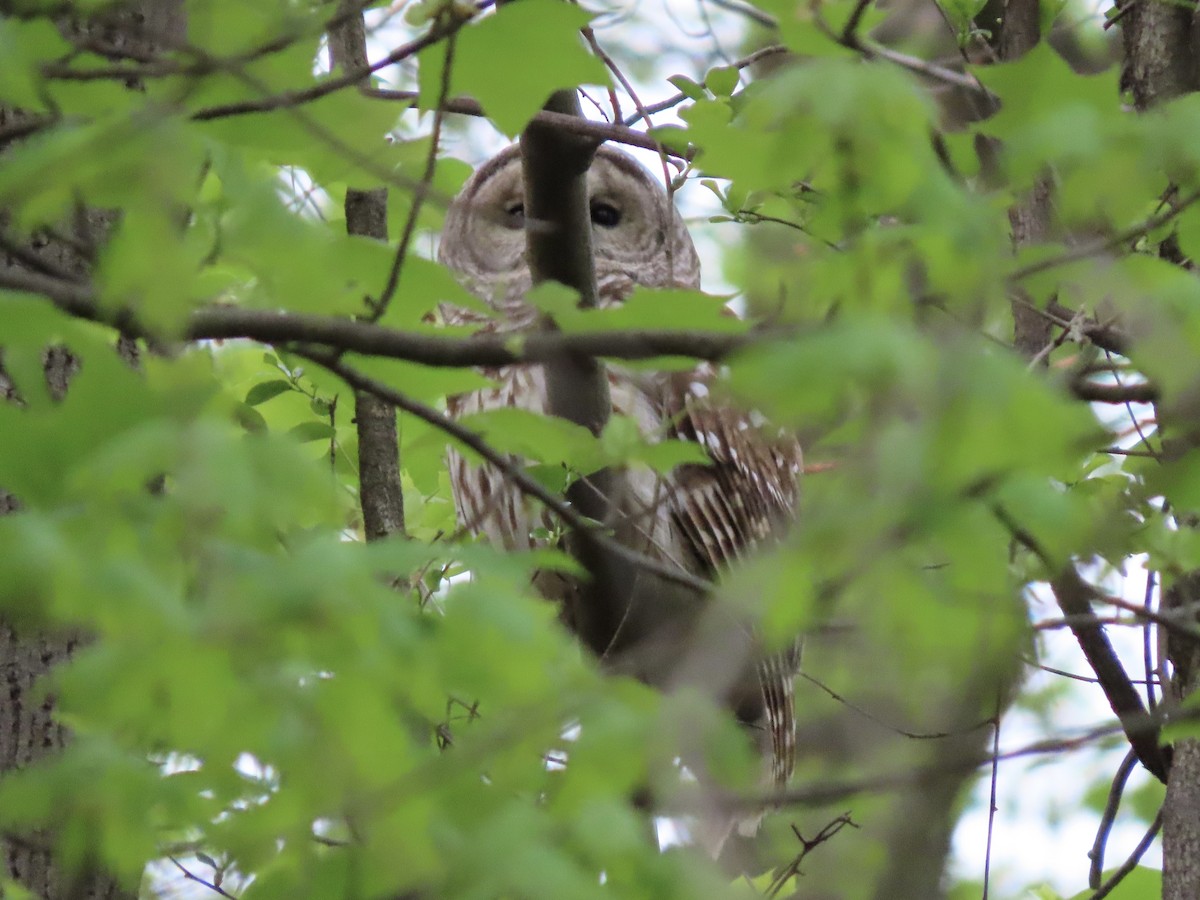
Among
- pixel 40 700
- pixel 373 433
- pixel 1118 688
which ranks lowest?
pixel 40 700

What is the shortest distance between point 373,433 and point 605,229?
2.65m

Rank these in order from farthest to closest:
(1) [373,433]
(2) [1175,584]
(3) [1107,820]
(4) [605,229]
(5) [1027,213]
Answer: (4) [605,229] → (3) [1107,820] → (1) [373,433] → (2) [1175,584] → (5) [1027,213]

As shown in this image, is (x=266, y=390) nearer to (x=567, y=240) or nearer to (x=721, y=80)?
(x=567, y=240)

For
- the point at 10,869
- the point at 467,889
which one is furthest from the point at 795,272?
the point at 10,869

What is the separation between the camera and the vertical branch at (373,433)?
3334 millimetres

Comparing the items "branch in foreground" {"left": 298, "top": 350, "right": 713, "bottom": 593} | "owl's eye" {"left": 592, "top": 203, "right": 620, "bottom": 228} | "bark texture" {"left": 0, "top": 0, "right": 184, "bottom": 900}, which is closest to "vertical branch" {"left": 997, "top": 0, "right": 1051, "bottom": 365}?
"branch in foreground" {"left": 298, "top": 350, "right": 713, "bottom": 593}

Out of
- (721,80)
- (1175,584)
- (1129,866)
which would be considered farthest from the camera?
(1129,866)

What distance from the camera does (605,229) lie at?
19.4 ft

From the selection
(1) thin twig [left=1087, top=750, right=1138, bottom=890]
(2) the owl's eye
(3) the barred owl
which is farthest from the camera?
(2) the owl's eye

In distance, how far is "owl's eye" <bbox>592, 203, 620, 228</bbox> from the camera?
592 cm

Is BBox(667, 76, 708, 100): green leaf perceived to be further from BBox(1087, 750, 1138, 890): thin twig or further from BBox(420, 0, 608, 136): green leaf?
BBox(1087, 750, 1138, 890): thin twig

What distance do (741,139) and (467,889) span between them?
3.08ft

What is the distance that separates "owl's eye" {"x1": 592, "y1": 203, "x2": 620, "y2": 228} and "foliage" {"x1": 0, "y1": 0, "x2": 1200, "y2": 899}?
3.88 metres

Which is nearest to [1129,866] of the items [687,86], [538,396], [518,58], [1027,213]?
[1027,213]
